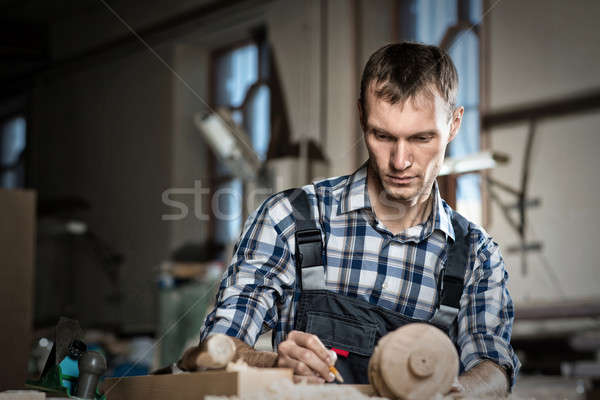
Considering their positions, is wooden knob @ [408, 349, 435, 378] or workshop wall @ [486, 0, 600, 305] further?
workshop wall @ [486, 0, 600, 305]

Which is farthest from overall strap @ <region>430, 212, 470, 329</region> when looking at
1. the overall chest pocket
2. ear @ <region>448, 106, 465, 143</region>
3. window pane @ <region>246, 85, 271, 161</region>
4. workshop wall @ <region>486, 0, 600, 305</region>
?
window pane @ <region>246, 85, 271, 161</region>

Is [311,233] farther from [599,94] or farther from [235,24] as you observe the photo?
[235,24]

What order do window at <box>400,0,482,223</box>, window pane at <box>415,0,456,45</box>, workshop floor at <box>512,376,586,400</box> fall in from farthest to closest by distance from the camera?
1. window pane at <box>415,0,456,45</box>
2. window at <box>400,0,482,223</box>
3. workshop floor at <box>512,376,586,400</box>

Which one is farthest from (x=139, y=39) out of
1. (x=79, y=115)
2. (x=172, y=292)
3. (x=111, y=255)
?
(x=172, y=292)

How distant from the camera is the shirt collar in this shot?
1188 millimetres

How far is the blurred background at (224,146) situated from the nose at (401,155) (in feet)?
2.64

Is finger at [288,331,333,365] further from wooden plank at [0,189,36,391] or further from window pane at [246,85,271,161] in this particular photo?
window pane at [246,85,271,161]

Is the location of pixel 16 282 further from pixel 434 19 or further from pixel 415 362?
pixel 434 19

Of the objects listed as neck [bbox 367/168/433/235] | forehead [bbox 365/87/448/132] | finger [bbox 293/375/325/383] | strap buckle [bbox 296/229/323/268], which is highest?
forehead [bbox 365/87/448/132]

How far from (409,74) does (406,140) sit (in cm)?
11

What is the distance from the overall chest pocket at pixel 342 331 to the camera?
1.10 m

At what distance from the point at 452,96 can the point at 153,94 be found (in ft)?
16.9

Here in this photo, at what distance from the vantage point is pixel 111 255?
6.15m

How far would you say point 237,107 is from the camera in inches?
211
